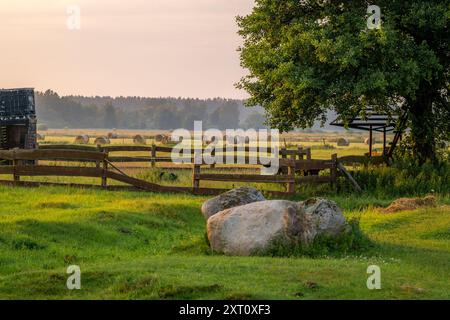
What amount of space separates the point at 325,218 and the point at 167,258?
3.96m

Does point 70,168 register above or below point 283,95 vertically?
below

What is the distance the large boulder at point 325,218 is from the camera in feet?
58.7

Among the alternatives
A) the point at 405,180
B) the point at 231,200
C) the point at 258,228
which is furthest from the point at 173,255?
the point at 405,180

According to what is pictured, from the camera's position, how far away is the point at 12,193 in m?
26.8

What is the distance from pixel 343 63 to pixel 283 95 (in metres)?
4.70

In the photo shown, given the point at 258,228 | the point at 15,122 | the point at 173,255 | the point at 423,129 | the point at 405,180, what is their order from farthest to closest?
the point at 15,122
the point at 423,129
the point at 405,180
the point at 173,255
the point at 258,228

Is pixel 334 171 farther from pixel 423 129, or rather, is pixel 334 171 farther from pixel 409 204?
pixel 409 204

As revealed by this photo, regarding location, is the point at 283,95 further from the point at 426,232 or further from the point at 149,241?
the point at 149,241

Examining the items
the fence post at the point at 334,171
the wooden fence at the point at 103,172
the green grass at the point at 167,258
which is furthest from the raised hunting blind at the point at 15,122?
the fence post at the point at 334,171

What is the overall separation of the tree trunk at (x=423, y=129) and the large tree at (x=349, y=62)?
0.15 feet

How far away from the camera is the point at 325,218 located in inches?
709

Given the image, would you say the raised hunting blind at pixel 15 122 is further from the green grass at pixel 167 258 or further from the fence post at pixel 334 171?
the fence post at pixel 334 171

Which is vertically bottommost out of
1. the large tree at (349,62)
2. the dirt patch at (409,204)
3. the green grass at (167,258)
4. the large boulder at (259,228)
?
the dirt patch at (409,204)
